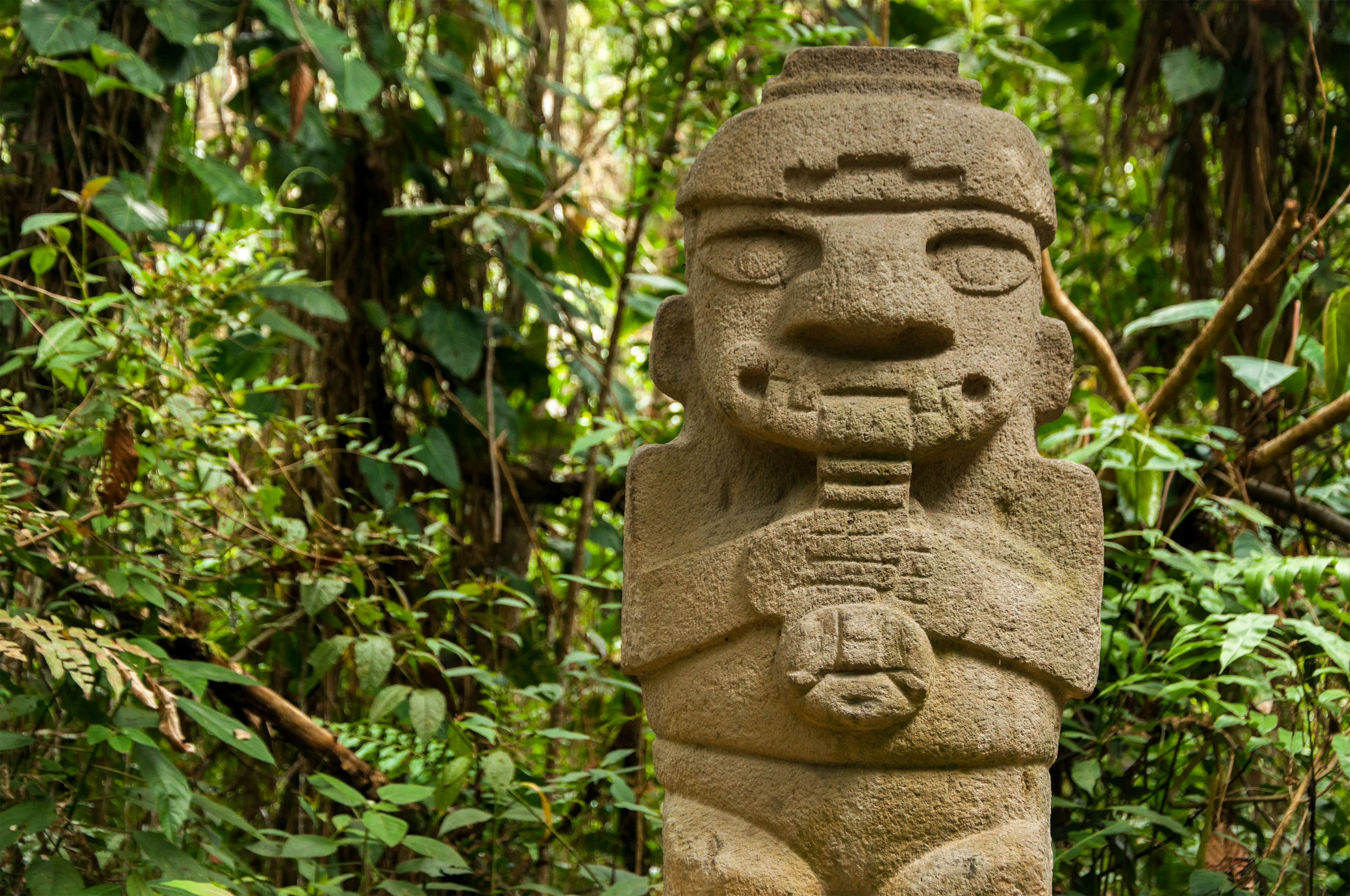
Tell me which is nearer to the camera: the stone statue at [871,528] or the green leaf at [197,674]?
the stone statue at [871,528]

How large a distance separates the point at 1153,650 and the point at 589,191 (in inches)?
161

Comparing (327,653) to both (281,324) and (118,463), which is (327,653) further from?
(281,324)

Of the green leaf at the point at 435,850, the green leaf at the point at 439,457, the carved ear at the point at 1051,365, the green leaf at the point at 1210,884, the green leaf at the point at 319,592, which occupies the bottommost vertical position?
the green leaf at the point at 435,850

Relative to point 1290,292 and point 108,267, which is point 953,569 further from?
point 108,267

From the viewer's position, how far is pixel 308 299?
11.9 feet

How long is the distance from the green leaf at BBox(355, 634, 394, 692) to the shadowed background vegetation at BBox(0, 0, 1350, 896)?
0.01 meters

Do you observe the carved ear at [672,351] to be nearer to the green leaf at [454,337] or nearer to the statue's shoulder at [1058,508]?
the statue's shoulder at [1058,508]

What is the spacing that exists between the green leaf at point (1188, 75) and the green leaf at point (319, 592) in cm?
309

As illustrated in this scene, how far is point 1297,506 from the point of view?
373 cm

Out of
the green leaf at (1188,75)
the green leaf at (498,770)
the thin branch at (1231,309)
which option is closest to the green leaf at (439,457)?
the green leaf at (498,770)

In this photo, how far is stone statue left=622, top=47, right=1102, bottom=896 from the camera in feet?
7.25

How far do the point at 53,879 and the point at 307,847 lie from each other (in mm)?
558

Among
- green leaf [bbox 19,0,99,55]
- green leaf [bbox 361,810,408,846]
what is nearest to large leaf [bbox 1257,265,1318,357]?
green leaf [bbox 361,810,408,846]

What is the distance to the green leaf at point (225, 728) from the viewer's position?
2.70 m
